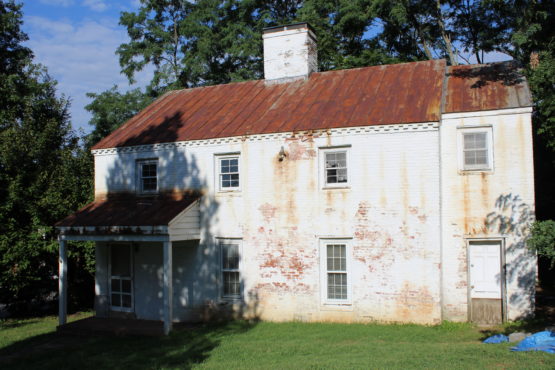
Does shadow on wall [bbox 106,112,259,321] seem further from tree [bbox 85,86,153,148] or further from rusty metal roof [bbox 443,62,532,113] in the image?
tree [bbox 85,86,153,148]

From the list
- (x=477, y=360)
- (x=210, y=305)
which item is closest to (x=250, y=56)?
(x=210, y=305)

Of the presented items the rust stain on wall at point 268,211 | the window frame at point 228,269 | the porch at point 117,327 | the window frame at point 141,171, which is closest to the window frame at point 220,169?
the rust stain on wall at point 268,211

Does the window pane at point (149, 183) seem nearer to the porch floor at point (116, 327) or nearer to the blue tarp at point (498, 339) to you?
the porch floor at point (116, 327)

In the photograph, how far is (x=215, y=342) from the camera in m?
12.8

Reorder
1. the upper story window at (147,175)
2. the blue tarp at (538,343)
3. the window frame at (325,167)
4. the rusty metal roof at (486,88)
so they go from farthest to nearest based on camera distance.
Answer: the upper story window at (147,175)
the window frame at (325,167)
the rusty metal roof at (486,88)
the blue tarp at (538,343)

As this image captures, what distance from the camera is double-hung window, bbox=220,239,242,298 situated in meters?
15.9

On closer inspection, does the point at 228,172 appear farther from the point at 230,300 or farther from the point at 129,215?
the point at 230,300

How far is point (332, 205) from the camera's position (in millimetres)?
14781

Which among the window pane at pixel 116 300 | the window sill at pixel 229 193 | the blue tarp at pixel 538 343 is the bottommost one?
the window pane at pixel 116 300

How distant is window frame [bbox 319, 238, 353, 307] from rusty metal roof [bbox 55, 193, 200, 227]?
14.0 ft

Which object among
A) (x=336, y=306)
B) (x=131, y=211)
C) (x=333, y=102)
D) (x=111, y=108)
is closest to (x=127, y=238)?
(x=131, y=211)

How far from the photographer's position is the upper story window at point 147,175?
17297mm

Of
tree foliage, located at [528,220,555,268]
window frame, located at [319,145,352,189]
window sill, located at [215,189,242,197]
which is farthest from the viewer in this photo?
window sill, located at [215,189,242,197]

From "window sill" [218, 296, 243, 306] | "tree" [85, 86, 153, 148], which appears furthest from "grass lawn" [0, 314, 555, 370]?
"tree" [85, 86, 153, 148]
